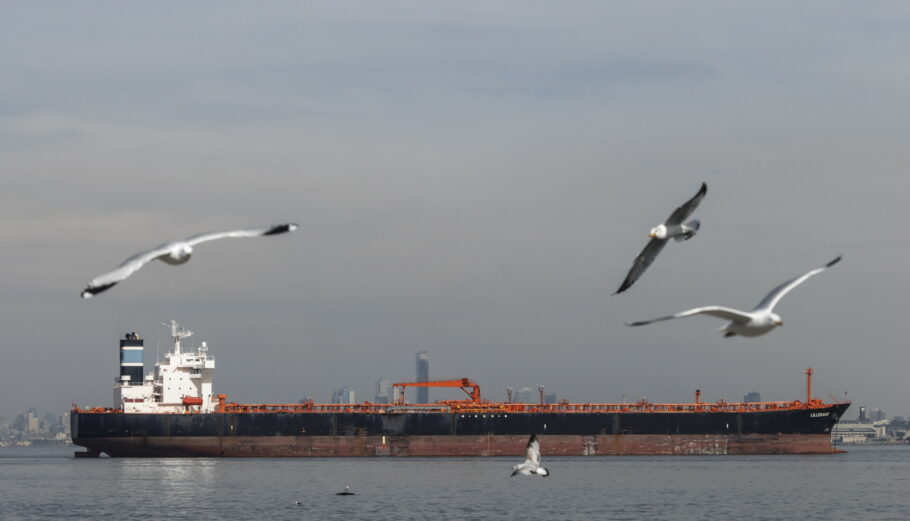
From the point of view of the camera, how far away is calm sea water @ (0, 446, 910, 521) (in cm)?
4941

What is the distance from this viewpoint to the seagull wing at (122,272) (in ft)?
59.9

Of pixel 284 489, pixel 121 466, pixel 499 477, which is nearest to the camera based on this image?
pixel 284 489

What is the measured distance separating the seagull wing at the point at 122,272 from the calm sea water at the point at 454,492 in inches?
1099

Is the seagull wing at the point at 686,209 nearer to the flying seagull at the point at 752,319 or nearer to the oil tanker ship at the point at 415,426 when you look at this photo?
the flying seagull at the point at 752,319

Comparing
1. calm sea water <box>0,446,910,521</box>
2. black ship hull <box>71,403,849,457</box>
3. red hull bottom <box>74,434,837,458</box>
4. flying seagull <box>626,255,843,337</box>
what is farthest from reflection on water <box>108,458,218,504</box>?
flying seagull <box>626,255,843,337</box>

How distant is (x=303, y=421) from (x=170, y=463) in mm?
8732

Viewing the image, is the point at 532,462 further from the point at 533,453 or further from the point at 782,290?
the point at 782,290

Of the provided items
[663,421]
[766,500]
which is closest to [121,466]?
[663,421]

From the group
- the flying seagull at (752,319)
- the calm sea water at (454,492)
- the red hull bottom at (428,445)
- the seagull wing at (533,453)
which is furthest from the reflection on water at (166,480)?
the flying seagull at (752,319)

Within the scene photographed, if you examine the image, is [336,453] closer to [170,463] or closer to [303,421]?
[303,421]

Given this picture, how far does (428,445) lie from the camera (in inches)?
3457

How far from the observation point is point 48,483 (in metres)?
72.9

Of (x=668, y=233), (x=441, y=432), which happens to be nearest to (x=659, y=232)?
(x=668, y=233)

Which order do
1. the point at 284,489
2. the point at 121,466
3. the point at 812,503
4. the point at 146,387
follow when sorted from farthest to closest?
the point at 146,387
the point at 121,466
the point at 284,489
the point at 812,503
